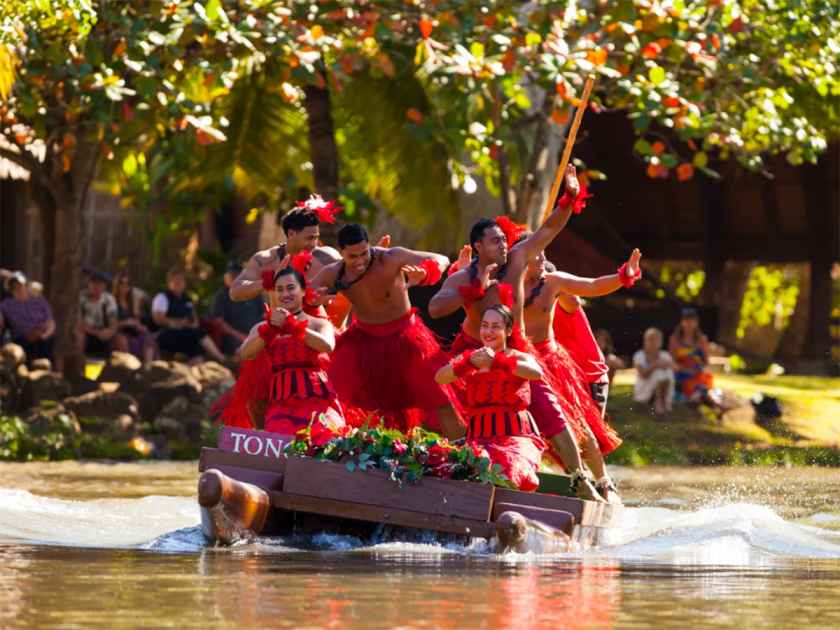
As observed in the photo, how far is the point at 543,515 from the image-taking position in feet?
30.1

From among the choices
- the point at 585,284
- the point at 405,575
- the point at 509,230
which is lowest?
the point at 405,575

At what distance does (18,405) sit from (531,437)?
7.16 metres

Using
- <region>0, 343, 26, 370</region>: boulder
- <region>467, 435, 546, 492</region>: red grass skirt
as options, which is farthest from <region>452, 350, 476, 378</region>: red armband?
<region>0, 343, 26, 370</region>: boulder

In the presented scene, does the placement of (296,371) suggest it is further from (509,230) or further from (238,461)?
(509,230)

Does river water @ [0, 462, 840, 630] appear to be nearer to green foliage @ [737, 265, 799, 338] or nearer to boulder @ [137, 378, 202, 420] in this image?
boulder @ [137, 378, 202, 420]

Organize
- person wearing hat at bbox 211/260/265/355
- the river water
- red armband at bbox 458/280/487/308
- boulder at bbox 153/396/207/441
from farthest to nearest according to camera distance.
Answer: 1. person wearing hat at bbox 211/260/265/355
2. boulder at bbox 153/396/207/441
3. red armband at bbox 458/280/487/308
4. the river water

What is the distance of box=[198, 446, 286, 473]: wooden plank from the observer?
30.9 feet

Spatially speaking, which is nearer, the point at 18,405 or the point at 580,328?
the point at 580,328

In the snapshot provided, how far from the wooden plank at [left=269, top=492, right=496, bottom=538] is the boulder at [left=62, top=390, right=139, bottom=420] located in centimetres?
683

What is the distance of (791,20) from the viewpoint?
16062mm

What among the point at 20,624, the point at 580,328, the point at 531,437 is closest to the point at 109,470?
the point at 580,328

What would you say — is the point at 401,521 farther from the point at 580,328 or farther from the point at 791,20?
the point at 791,20

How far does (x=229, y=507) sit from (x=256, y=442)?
0.64 meters

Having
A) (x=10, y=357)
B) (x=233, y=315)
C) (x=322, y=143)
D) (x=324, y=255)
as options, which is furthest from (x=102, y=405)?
(x=324, y=255)
